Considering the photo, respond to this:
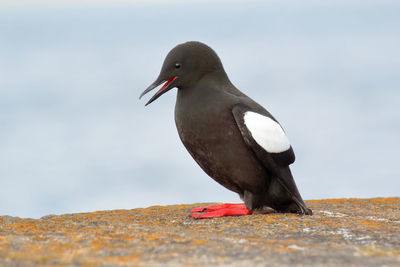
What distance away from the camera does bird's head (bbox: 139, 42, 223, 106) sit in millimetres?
6633

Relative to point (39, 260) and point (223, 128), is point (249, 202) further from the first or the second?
point (39, 260)

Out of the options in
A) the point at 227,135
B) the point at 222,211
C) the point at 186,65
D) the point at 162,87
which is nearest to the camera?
the point at 227,135

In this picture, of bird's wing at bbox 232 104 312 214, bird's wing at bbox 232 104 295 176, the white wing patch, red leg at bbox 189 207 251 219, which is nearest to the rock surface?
red leg at bbox 189 207 251 219

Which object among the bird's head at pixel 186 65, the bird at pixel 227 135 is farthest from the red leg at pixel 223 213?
the bird's head at pixel 186 65

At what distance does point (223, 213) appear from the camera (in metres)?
6.32

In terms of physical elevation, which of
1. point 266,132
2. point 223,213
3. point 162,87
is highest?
point 162,87

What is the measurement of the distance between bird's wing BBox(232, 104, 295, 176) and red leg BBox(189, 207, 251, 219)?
582 mm

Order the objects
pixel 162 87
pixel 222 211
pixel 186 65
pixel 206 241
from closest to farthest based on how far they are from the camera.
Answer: pixel 206 241
pixel 222 211
pixel 186 65
pixel 162 87

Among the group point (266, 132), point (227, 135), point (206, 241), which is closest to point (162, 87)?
point (227, 135)

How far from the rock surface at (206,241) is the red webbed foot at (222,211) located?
0.57 ft

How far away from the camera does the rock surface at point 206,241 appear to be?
3432mm

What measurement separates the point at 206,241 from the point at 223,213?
89.7 inches

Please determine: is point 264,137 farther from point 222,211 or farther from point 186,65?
point 186,65

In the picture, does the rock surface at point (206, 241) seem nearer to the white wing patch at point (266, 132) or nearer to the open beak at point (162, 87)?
the white wing patch at point (266, 132)
